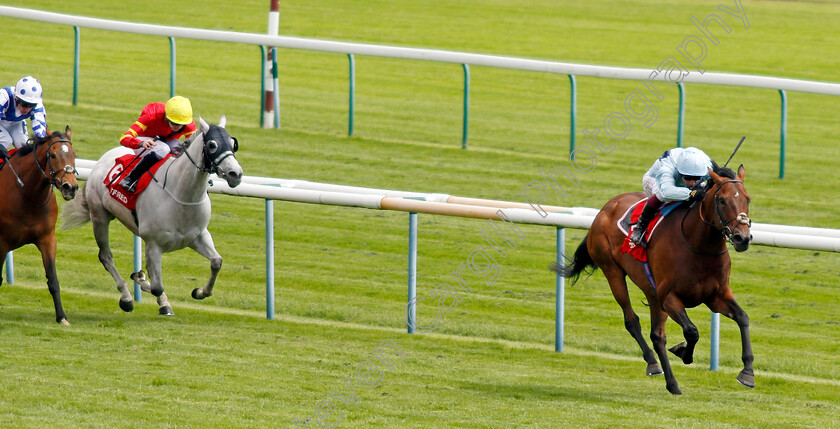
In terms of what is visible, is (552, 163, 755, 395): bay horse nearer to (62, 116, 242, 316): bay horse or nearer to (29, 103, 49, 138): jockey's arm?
(62, 116, 242, 316): bay horse

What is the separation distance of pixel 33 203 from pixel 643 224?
3866mm

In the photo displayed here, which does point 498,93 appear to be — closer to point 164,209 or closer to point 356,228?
point 356,228

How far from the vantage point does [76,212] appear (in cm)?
869

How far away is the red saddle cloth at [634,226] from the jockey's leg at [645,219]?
26 mm

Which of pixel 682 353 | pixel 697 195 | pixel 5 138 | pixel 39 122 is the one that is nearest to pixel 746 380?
pixel 682 353

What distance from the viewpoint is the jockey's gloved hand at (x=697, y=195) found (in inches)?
260

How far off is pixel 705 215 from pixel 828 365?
5.77ft

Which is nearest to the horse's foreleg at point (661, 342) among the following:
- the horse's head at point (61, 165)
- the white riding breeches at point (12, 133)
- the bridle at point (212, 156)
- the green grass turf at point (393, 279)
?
the green grass turf at point (393, 279)

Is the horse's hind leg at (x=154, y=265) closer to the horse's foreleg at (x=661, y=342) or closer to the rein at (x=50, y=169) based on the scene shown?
the rein at (x=50, y=169)

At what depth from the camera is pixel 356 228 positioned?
10828 mm

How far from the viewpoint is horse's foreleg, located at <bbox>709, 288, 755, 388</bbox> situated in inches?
248

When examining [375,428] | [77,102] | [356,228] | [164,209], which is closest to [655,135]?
[356,228]

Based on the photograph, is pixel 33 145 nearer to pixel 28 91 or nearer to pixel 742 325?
pixel 28 91

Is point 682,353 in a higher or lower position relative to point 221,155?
lower
